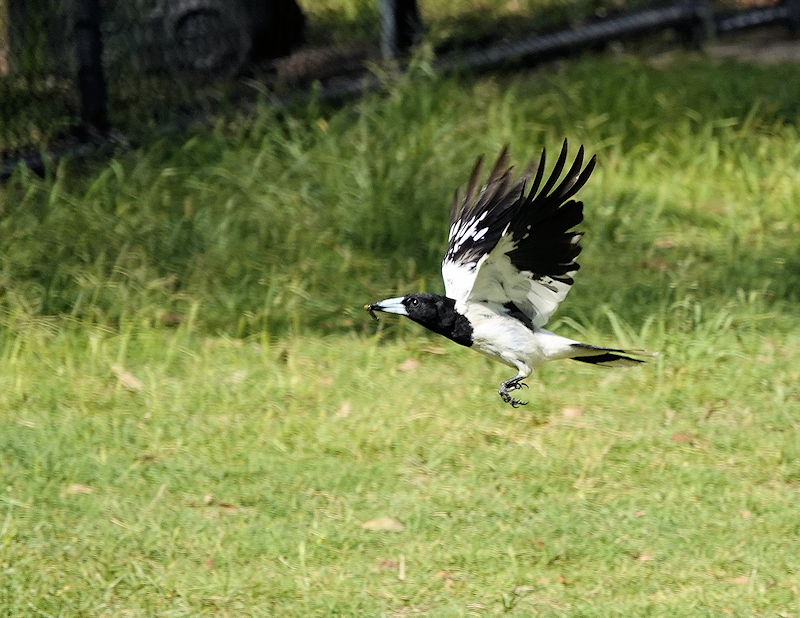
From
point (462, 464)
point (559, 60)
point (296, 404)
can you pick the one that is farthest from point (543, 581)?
point (559, 60)

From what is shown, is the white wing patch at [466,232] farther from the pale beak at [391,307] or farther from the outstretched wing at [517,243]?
the pale beak at [391,307]

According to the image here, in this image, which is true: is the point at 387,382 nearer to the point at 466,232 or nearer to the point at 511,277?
the point at 466,232

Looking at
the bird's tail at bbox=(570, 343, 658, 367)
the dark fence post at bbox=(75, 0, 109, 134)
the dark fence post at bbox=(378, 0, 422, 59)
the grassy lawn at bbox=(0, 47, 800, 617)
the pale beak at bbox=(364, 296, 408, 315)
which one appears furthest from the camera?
the dark fence post at bbox=(378, 0, 422, 59)

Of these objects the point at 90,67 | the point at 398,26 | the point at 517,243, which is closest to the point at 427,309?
the point at 517,243

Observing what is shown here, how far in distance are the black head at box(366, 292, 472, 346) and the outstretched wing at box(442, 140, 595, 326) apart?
5 centimetres

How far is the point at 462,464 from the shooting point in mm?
4395

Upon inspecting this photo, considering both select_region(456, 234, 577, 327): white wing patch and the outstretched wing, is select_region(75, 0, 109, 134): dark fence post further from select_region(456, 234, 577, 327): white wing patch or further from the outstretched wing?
select_region(456, 234, 577, 327): white wing patch

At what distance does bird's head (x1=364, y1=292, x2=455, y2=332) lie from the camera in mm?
2850

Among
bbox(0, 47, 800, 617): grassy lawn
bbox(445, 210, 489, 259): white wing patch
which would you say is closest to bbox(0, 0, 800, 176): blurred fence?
bbox(0, 47, 800, 617): grassy lawn

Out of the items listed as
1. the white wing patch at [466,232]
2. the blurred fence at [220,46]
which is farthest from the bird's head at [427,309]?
the blurred fence at [220,46]

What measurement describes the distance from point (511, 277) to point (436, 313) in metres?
0.29

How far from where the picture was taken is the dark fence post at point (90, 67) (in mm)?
6355

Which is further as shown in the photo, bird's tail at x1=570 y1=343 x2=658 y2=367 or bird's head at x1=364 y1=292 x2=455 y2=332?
bird's tail at x1=570 y1=343 x2=658 y2=367

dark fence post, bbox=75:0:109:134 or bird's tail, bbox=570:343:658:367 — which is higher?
dark fence post, bbox=75:0:109:134
